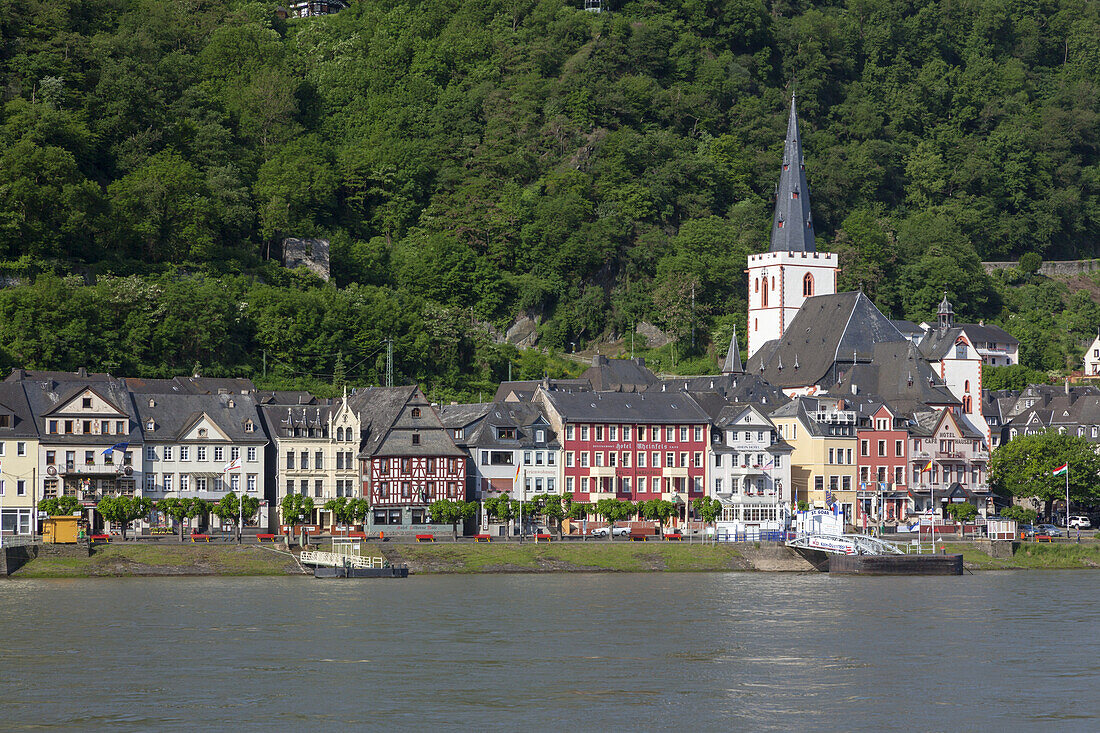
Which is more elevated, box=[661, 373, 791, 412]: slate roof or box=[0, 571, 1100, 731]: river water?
box=[661, 373, 791, 412]: slate roof

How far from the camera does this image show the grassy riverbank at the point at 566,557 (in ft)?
251

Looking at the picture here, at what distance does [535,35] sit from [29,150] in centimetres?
5624

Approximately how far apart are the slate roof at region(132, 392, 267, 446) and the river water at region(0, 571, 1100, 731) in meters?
17.3

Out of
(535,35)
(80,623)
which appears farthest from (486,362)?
(80,623)

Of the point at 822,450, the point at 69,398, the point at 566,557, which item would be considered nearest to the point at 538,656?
the point at 566,557

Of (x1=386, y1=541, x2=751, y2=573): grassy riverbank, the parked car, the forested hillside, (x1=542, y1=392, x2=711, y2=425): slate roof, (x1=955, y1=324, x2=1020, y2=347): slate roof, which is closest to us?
(x1=386, y1=541, x2=751, y2=573): grassy riverbank

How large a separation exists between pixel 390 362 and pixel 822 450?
2694cm

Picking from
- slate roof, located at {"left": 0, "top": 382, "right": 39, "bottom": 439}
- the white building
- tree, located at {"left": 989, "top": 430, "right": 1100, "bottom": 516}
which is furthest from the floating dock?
slate roof, located at {"left": 0, "top": 382, "right": 39, "bottom": 439}

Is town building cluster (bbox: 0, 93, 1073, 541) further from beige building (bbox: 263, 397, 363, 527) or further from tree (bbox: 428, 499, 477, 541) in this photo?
tree (bbox: 428, 499, 477, 541)

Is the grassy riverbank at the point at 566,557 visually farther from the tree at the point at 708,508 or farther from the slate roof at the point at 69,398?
the slate roof at the point at 69,398

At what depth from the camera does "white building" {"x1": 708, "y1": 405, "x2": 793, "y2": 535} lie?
94.7 m

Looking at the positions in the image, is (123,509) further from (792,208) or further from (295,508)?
(792,208)

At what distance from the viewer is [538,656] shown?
51.0 m

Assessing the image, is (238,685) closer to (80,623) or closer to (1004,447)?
(80,623)
